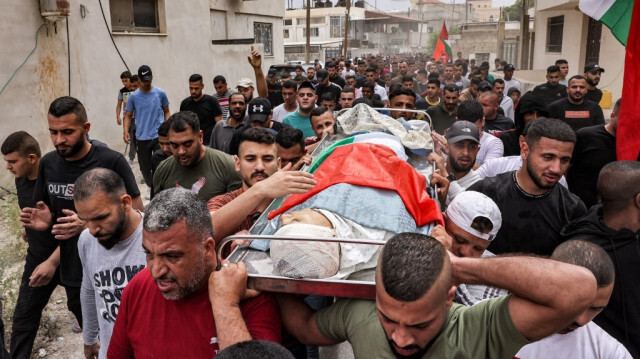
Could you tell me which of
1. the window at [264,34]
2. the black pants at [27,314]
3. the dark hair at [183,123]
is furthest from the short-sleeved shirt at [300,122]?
the window at [264,34]

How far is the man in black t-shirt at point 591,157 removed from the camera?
4383mm

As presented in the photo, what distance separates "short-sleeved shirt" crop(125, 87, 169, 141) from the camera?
788 centimetres

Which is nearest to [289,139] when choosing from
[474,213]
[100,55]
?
[474,213]

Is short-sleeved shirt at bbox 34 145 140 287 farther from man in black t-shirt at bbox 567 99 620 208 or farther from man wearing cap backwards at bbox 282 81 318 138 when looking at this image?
man in black t-shirt at bbox 567 99 620 208

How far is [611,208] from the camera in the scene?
2.87 metres

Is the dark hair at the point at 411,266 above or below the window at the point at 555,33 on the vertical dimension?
below

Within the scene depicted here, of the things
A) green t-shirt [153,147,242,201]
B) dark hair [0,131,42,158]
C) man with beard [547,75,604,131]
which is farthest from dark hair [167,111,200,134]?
man with beard [547,75,604,131]

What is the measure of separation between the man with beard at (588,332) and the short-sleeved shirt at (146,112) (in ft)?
22.0

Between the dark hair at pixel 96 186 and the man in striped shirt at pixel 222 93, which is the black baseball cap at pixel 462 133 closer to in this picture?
the dark hair at pixel 96 186

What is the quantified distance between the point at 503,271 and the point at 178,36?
39.3ft

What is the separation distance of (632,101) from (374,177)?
2.18 metres

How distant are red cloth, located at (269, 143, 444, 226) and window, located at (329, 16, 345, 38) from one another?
55.5 meters

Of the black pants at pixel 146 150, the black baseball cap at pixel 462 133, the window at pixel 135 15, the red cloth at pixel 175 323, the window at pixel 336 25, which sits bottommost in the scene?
the black pants at pixel 146 150

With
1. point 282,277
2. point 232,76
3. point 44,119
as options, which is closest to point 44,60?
point 44,119
